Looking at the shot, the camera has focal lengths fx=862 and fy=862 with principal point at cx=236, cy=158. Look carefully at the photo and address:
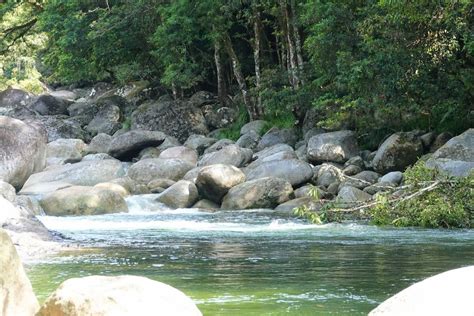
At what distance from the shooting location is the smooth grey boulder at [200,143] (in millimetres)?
26969

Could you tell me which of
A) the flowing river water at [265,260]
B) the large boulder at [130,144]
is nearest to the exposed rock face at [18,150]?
the flowing river water at [265,260]

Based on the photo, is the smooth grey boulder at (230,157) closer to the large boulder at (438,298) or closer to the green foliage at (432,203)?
the green foliage at (432,203)

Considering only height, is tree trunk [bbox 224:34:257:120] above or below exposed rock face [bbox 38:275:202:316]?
above

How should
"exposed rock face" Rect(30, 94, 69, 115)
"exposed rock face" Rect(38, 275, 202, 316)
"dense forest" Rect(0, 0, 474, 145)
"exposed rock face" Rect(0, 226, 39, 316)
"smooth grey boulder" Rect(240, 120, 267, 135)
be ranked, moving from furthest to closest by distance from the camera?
"exposed rock face" Rect(30, 94, 69, 115) → "smooth grey boulder" Rect(240, 120, 267, 135) → "dense forest" Rect(0, 0, 474, 145) → "exposed rock face" Rect(0, 226, 39, 316) → "exposed rock face" Rect(38, 275, 202, 316)

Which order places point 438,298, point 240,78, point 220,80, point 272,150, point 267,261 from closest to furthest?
point 438,298, point 267,261, point 272,150, point 240,78, point 220,80

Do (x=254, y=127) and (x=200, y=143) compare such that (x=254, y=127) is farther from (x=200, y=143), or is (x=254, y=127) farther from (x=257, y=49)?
(x=257, y=49)

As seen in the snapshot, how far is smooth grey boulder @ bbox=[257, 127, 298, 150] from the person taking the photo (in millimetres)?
25438

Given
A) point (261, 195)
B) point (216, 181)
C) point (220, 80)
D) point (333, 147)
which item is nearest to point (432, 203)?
point (261, 195)

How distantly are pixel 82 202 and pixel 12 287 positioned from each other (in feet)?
39.5

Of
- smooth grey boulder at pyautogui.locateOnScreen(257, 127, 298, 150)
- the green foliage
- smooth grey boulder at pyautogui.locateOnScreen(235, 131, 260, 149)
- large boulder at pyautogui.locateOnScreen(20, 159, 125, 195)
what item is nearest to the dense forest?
smooth grey boulder at pyautogui.locateOnScreen(257, 127, 298, 150)

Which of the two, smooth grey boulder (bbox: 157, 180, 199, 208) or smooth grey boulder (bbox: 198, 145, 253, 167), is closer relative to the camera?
smooth grey boulder (bbox: 157, 180, 199, 208)

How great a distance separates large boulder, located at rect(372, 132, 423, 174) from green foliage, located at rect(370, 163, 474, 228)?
6788 millimetres

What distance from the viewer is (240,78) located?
94.9 ft

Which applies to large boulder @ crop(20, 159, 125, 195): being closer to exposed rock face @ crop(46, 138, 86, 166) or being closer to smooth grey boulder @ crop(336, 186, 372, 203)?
exposed rock face @ crop(46, 138, 86, 166)
